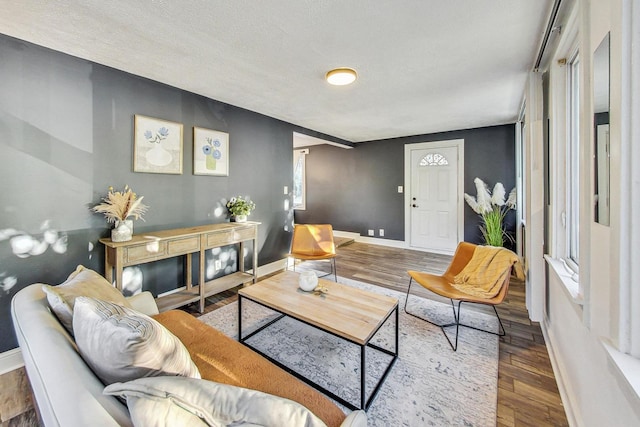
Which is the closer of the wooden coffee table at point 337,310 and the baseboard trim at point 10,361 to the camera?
the wooden coffee table at point 337,310

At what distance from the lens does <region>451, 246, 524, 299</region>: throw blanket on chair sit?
86.3 inches

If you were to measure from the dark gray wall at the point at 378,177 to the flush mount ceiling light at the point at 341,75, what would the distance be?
329 cm

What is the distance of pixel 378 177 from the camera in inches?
229

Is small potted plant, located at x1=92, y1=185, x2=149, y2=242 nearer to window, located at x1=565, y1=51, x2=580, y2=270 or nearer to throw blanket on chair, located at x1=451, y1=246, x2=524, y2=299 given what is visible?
throw blanket on chair, located at x1=451, y1=246, x2=524, y2=299

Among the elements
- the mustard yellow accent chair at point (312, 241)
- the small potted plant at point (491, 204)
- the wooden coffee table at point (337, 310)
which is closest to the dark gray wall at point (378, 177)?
the small potted plant at point (491, 204)

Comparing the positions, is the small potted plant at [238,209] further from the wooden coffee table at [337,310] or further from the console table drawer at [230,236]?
A: the wooden coffee table at [337,310]

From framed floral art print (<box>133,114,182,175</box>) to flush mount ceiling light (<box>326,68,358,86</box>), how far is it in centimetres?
168

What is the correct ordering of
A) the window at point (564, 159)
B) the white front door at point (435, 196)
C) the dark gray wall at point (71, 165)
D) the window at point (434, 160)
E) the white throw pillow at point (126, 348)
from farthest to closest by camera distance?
the window at point (434, 160), the white front door at point (435, 196), the dark gray wall at point (71, 165), the window at point (564, 159), the white throw pillow at point (126, 348)

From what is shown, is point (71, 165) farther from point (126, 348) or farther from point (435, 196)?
point (435, 196)

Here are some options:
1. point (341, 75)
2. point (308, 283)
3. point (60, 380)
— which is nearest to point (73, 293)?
point (60, 380)

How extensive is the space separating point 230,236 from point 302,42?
2.04 m

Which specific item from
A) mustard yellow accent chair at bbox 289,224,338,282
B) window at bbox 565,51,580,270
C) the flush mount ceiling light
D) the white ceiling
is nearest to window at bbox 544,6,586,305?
window at bbox 565,51,580,270

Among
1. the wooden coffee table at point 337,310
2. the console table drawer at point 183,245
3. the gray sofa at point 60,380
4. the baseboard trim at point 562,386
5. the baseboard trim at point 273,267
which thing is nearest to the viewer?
the gray sofa at point 60,380

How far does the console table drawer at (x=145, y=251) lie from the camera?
7.13 feet
